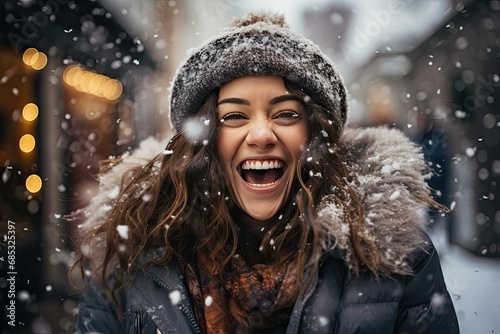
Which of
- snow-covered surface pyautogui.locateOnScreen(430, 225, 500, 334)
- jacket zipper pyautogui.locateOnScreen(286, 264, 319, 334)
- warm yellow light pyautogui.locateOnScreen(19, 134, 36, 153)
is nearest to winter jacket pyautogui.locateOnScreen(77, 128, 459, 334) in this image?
jacket zipper pyautogui.locateOnScreen(286, 264, 319, 334)

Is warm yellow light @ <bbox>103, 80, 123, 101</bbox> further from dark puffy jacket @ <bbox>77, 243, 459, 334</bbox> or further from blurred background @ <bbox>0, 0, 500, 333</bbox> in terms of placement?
dark puffy jacket @ <bbox>77, 243, 459, 334</bbox>

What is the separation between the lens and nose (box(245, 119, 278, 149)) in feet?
6.48

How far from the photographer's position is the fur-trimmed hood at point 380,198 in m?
1.82

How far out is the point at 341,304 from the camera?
5.90 feet

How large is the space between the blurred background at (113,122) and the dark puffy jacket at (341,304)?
1.38ft

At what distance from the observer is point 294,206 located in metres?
2.18

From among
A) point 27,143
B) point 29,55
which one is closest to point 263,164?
point 27,143

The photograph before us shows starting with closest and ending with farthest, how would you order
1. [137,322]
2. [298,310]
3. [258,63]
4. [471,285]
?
[298,310]
[137,322]
[258,63]
[471,285]

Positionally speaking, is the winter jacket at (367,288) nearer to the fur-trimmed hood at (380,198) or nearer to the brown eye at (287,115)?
the fur-trimmed hood at (380,198)

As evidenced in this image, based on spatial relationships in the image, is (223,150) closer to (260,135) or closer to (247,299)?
(260,135)

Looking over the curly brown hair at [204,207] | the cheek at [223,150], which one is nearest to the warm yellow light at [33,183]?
the curly brown hair at [204,207]

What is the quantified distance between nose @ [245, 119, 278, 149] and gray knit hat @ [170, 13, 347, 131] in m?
0.23

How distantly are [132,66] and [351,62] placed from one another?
11.3 m

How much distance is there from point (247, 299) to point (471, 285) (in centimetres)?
444
